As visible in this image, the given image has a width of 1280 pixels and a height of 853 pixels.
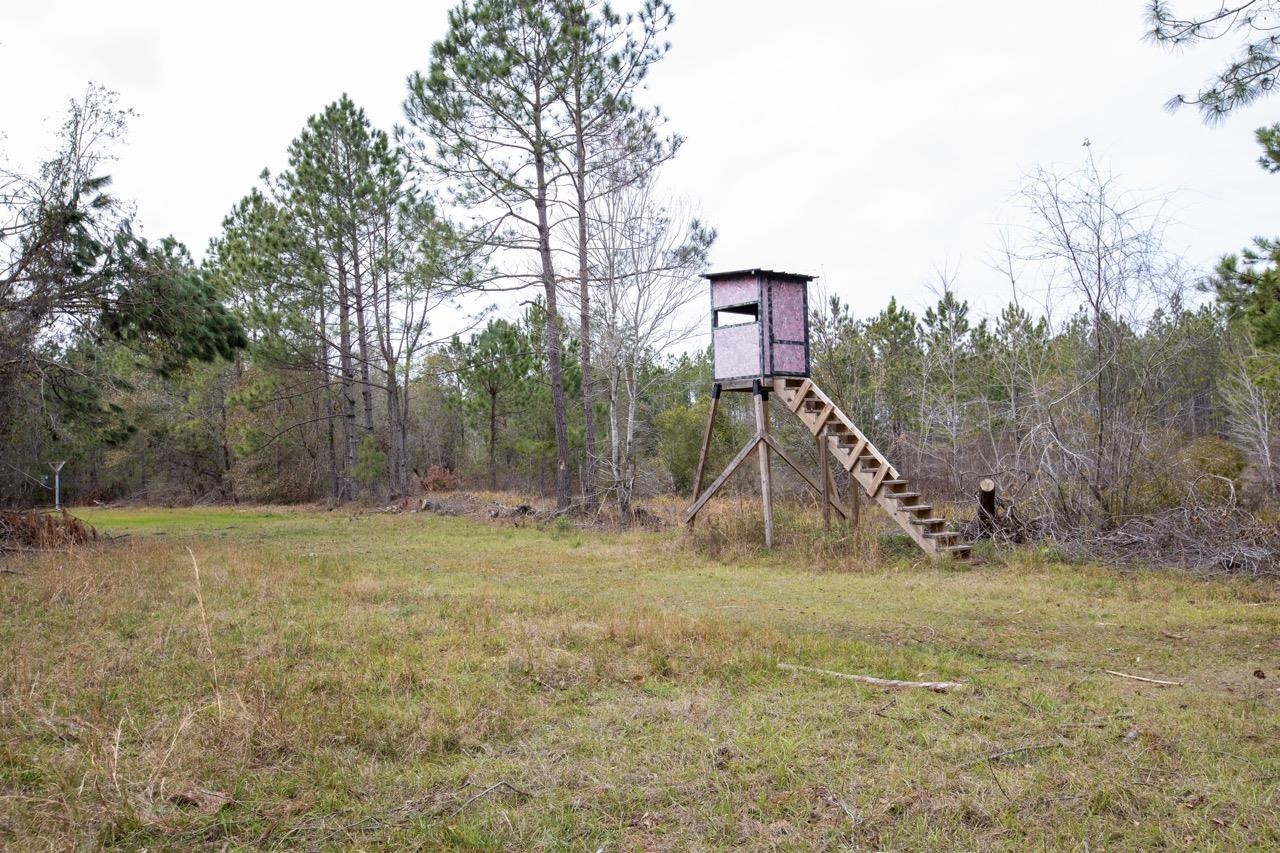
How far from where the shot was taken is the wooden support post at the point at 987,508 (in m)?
11.9

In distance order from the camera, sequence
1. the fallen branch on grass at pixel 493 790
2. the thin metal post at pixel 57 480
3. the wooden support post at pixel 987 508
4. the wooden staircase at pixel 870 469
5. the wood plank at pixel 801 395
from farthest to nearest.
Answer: the thin metal post at pixel 57 480 → the wood plank at pixel 801 395 → the wooden support post at pixel 987 508 → the wooden staircase at pixel 870 469 → the fallen branch on grass at pixel 493 790

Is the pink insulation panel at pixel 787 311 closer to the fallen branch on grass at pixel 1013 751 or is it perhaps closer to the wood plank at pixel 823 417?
the wood plank at pixel 823 417

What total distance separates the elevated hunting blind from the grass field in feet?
18.6

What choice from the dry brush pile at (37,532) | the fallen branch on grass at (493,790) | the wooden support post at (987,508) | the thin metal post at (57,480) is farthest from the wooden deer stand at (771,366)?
the thin metal post at (57,480)

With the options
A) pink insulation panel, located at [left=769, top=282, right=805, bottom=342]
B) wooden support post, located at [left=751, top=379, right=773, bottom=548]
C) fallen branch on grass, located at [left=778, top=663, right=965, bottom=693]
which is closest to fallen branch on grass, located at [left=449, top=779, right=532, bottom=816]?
fallen branch on grass, located at [left=778, top=663, right=965, bottom=693]

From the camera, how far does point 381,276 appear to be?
27.8m

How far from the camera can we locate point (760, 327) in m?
13.9

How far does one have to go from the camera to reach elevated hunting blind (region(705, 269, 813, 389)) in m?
13.9

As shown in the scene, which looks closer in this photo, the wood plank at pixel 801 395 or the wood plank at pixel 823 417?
the wood plank at pixel 823 417

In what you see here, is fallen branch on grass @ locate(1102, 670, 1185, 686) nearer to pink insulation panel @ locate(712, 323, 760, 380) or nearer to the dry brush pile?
pink insulation panel @ locate(712, 323, 760, 380)

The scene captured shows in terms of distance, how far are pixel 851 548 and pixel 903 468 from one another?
904 cm

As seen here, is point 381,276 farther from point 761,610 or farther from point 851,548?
point 761,610

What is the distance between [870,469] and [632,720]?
859 centimetres

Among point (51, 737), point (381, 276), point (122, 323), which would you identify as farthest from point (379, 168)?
point (51, 737)
